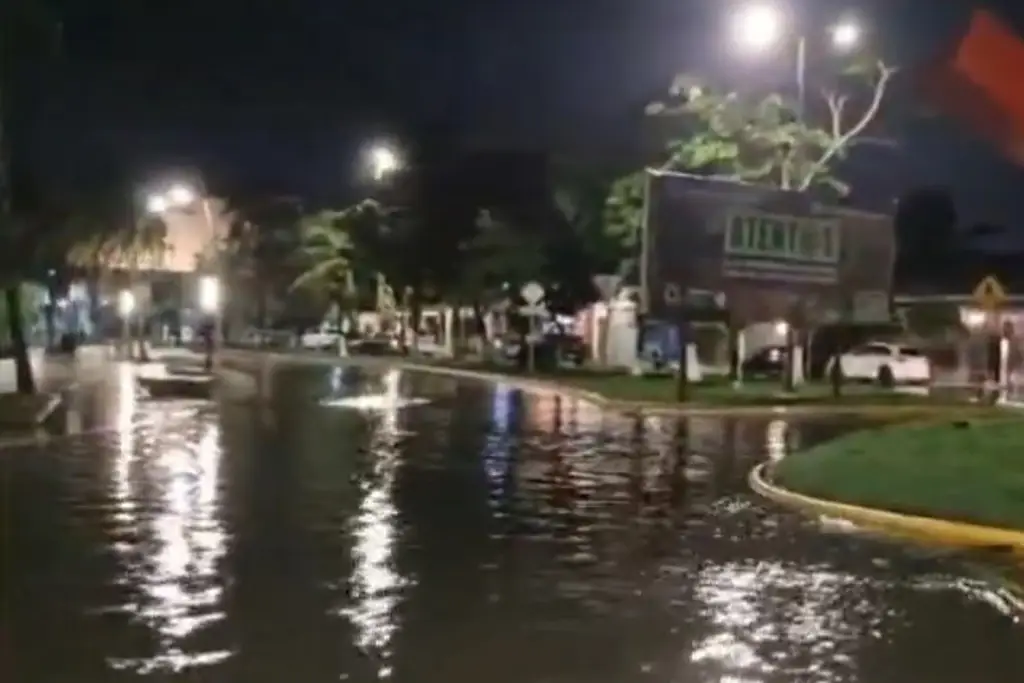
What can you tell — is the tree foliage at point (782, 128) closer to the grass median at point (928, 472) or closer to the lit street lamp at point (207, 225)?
the grass median at point (928, 472)

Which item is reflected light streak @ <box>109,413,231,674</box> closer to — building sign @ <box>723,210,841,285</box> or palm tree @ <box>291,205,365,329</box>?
building sign @ <box>723,210,841,285</box>

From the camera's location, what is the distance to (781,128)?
1847 inches

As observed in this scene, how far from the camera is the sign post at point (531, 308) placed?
57.9 meters

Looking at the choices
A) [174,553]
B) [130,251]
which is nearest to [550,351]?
[130,251]

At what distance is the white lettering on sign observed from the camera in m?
43.7

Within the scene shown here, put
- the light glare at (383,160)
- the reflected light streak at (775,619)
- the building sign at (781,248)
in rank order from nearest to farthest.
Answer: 1. the reflected light streak at (775,619)
2. the building sign at (781,248)
3. the light glare at (383,160)

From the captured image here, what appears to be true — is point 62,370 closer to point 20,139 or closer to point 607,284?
point 607,284

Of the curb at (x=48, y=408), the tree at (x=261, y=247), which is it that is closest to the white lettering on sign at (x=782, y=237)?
the curb at (x=48, y=408)

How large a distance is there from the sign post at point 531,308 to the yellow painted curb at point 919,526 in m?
37.4

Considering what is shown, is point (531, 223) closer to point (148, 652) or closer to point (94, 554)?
point (94, 554)

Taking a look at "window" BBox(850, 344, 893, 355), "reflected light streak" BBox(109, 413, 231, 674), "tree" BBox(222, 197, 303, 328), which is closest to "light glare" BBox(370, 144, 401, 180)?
"window" BBox(850, 344, 893, 355)

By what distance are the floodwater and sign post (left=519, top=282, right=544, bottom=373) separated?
101 feet

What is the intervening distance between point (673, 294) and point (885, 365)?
501 inches

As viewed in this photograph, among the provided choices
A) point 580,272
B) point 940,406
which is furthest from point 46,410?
point 580,272
